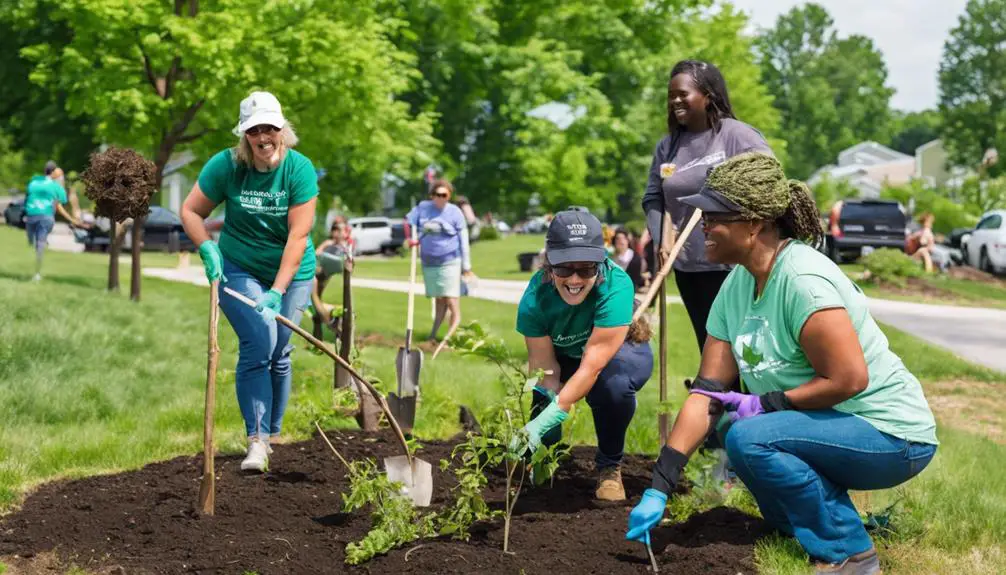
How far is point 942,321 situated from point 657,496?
12.6 m

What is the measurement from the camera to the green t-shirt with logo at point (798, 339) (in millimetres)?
3562

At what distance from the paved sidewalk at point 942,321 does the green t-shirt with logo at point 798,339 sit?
7.45 meters

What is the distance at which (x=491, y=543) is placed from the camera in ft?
14.3

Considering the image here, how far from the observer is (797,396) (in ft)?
12.0

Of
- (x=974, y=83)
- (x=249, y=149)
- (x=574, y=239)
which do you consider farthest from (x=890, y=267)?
(x=974, y=83)

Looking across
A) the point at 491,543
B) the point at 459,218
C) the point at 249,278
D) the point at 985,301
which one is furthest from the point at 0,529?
the point at 985,301

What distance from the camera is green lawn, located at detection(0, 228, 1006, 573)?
173 inches

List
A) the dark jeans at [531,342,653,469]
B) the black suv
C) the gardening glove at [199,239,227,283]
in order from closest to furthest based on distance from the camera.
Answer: the gardening glove at [199,239,227,283] < the dark jeans at [531,342,653,469] < the black suv

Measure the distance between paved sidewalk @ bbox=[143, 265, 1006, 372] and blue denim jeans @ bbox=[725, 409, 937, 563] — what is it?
7.43 meters

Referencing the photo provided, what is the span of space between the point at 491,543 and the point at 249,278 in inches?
75.5

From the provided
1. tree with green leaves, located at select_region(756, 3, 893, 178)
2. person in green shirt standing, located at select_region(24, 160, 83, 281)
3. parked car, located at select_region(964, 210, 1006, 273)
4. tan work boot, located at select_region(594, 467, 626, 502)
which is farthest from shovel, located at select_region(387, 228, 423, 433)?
tree with green leaves, located at select_region(756, 3, 893, 178)

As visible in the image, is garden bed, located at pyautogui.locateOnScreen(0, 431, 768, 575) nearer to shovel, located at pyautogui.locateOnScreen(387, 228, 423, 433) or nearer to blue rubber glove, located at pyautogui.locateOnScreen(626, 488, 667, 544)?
blue rubber glove, located at pyautogui.locateOnScreen(626, 488, 667, 544)

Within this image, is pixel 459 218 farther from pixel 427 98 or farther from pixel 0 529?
pixel 427 98

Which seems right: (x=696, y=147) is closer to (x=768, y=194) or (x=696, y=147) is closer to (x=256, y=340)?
(x=768, y=194)
